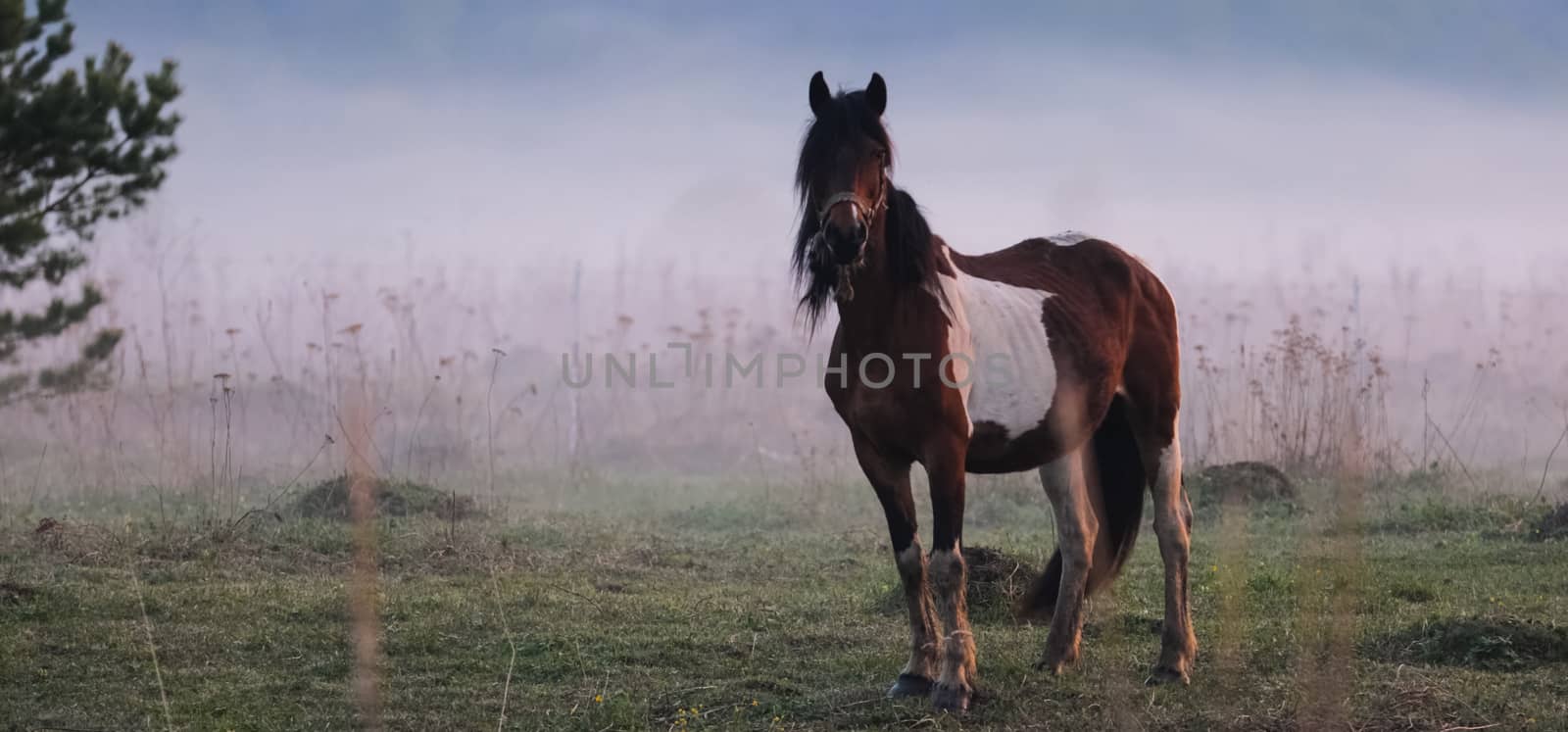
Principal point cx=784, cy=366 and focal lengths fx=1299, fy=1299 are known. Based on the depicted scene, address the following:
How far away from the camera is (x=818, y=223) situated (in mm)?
4633

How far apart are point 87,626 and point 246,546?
201 cm

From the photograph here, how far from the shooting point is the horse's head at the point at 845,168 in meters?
4.35

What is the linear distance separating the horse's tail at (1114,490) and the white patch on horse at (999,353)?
2.19ft

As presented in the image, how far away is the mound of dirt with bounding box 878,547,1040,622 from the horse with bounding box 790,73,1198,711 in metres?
0.60

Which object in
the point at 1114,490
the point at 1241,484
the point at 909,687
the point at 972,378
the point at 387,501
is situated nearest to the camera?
the point at 909,687

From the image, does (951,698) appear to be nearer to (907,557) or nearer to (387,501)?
(907,557)

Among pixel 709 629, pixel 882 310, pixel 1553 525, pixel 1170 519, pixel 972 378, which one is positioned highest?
pixel 882 310

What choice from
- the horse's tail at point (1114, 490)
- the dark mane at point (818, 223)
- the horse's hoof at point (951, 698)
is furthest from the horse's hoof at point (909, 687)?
the dark mane at point (818, 223)

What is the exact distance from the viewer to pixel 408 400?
664 inches

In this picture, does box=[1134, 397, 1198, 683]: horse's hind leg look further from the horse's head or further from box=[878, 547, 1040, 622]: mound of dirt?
the horse's head

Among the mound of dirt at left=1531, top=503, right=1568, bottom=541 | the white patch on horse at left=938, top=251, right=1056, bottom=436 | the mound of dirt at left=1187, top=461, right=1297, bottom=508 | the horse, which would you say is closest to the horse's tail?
the horse

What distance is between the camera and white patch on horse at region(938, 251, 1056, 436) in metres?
4.80

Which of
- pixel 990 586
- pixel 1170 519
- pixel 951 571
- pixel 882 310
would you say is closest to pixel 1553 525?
pixel 990 586

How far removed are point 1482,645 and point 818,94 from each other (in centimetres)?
340
